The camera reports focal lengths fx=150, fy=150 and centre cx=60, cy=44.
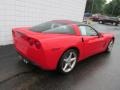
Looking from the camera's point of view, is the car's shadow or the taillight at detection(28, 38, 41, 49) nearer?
the taillight at detection(28, 38, 41, 49)

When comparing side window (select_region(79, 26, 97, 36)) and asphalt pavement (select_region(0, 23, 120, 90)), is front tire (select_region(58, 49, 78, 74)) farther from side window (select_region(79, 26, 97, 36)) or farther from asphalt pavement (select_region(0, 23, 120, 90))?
side window (select_region(79, 26, 97, 36))

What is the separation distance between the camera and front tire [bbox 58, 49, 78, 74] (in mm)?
3531

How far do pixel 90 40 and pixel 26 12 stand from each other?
308 cm

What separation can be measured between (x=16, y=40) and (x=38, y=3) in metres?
3.17

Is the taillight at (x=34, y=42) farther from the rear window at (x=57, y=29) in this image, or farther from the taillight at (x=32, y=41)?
the rear window at (x=57, y=29)

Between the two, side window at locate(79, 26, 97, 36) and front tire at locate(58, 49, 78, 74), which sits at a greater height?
side window at locate(79, 26, 97, 36)

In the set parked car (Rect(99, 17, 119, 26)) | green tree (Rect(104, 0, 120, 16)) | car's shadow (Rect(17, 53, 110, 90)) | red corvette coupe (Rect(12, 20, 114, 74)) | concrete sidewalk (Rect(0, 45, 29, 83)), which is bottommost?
car's shadow (Rect(17, 53, 110, 90))

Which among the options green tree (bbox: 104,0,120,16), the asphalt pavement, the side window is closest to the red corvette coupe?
the side window

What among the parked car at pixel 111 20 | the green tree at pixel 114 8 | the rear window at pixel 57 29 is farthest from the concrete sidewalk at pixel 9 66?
the green tree at pixel 114 8

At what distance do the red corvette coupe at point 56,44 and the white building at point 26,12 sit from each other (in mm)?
1883

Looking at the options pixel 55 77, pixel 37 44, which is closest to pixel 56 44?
pixel 37 44

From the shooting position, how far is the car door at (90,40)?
165 inches

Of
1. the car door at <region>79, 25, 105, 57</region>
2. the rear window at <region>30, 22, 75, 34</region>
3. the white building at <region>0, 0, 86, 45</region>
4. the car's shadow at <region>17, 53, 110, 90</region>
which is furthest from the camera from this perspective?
the white building at <region>0, 0, 86, 45</region>

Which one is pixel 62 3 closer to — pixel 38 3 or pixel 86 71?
pixel 38 3
